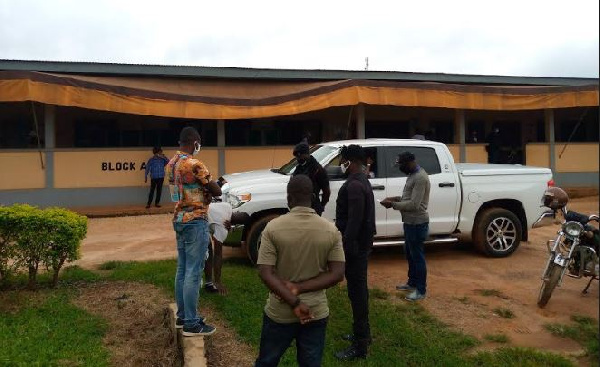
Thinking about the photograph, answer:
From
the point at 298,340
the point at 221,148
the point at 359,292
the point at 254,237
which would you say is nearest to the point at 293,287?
the point at 298,340

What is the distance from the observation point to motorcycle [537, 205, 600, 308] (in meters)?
5.60

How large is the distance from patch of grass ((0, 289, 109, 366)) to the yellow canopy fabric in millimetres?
7147

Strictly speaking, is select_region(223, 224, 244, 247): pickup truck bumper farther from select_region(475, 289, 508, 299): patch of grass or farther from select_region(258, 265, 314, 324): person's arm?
select_region(258, 265, 314, 324): person's arm

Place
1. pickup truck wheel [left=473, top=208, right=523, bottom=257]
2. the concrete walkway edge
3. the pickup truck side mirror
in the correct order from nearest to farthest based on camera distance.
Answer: the concrete walkway edge
the pickup truck side mirror
pickup truck wheel [left=473, top=208, right=523, bottom=257]

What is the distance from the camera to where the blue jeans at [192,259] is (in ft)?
14.6

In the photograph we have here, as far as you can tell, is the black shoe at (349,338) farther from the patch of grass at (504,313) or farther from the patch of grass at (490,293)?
the patch of grass at (490,293)

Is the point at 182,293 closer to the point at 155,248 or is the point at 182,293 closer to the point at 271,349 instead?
the point at 271,349

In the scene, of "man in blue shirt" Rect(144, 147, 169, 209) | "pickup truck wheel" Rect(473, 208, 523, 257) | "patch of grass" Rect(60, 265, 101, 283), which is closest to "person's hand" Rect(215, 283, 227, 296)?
"patch of grass" Rect(60, 265, 101, 283)

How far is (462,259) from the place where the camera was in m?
8.00

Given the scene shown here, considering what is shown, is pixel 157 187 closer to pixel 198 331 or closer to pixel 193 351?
pixel 198 331

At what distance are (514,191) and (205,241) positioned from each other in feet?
17.5

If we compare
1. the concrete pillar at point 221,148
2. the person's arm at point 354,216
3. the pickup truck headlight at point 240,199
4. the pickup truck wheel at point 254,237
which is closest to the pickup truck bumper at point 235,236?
the pickup truck wheel at point 254,237

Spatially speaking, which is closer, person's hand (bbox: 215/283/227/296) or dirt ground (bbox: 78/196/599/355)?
dirt ground (bbox: 78/196/599/355)

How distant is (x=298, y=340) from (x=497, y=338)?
8.35 ft
